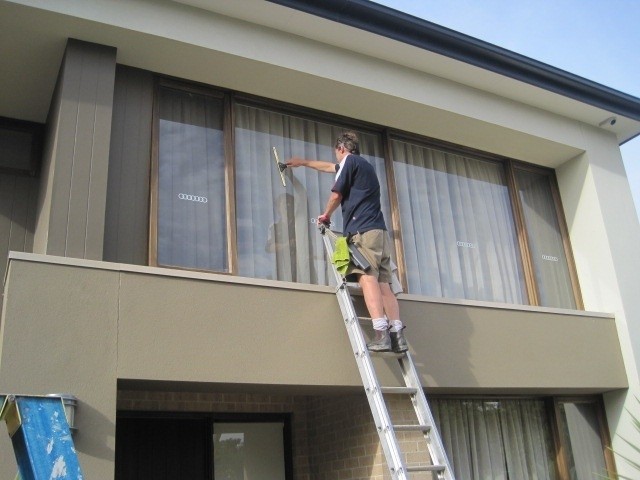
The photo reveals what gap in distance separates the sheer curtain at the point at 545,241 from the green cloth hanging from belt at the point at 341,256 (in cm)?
330

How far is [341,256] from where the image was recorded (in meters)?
5.52

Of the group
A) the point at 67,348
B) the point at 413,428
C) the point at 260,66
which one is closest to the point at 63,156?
the point at 67,348

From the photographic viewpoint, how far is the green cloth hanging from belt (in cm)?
552

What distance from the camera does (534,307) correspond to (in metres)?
7.24

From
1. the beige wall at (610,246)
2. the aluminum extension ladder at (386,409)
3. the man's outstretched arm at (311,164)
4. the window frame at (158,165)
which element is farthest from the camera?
the beige wall at (610,246)

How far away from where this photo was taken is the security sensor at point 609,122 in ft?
27.7

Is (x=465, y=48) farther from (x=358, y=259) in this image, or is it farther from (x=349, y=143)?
(x=358, y=259)

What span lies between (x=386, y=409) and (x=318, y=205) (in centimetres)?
257

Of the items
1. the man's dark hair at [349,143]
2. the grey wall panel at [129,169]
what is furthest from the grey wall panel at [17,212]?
the man's dark hair at [349,143]

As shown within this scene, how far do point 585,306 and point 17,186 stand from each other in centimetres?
612

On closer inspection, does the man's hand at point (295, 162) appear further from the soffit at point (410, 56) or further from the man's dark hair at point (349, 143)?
the soffit at point (410, 56)

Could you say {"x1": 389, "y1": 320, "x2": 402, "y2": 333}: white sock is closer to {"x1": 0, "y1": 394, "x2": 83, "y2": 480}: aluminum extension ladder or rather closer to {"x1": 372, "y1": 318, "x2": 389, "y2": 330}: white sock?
{"x1": 372, "y1": 318, "x2": 389, "y2": 330}: white sock

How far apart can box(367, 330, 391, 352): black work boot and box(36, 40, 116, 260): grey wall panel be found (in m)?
2.11

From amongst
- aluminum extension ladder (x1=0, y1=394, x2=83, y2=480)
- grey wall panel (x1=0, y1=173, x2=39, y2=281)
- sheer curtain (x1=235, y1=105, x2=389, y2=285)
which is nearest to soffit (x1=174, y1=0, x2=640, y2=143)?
sheer curtain (x1=235, y1=105, x2=389, y2=285)
